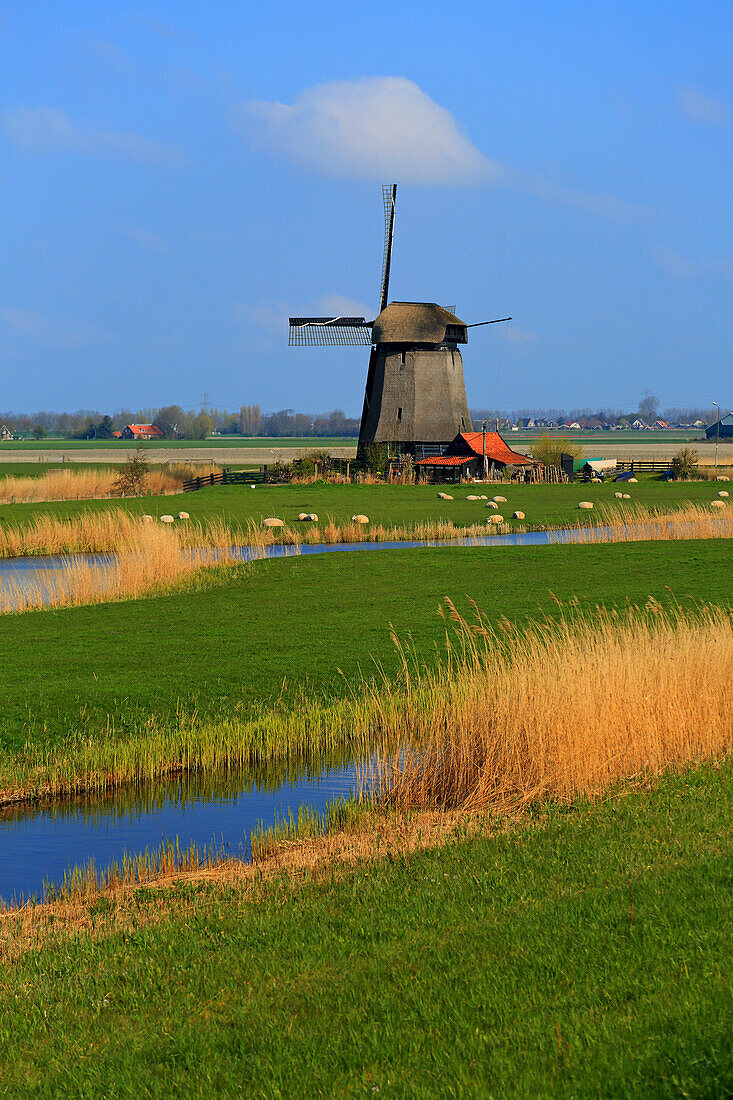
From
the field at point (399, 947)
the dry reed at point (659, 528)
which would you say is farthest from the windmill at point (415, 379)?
the field at point (399, 947)

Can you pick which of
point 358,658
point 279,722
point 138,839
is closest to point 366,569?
point 358,658

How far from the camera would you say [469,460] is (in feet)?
258

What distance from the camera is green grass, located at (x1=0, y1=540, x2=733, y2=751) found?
17.0 metres

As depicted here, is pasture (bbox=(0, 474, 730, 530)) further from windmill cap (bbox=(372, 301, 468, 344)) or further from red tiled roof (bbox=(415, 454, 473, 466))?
windmill cap (bbox=(372, 301, 468, 344))

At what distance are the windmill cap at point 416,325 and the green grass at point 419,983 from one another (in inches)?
2869

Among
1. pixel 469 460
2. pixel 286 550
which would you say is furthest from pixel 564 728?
pixel 469 460

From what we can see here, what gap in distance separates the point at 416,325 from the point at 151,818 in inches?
2795

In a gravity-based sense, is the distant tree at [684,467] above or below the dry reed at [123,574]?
above

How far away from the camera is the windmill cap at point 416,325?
80.4 meters

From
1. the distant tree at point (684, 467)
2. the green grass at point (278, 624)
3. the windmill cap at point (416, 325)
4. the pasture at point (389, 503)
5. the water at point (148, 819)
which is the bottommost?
the water at point (148, 819)

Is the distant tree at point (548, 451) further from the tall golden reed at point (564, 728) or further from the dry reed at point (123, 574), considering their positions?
the tall golden reed at point (564, 728)

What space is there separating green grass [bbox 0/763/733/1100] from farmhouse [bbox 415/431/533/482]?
6846 cm

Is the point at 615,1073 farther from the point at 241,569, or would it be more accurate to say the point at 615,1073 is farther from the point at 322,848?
the point at 241,569

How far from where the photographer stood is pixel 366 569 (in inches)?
1276
